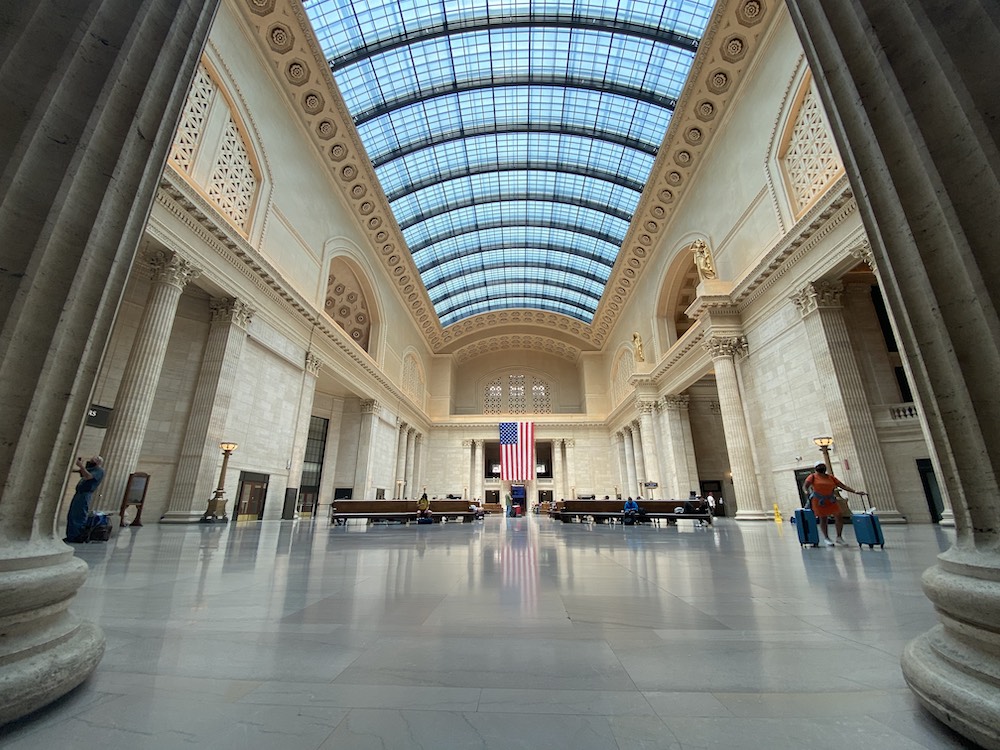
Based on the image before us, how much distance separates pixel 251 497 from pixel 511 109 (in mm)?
19502

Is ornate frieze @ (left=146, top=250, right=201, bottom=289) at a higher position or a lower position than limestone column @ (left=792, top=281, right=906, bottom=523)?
higher

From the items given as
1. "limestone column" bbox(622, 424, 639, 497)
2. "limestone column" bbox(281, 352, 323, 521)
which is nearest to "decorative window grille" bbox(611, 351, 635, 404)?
"limestone column" bbox(622, 424, 639, 497)

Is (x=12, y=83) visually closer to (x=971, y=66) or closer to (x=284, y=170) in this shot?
(x=971, y=66)

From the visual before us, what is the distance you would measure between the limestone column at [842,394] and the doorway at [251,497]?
1615 centimetres

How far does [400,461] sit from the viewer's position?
1101 inches

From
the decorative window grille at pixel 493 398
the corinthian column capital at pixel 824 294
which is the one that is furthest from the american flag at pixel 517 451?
the corinthian column capital at pixel 824 294

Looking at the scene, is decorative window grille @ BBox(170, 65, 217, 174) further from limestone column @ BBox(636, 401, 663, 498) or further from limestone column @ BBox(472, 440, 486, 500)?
limestone column @ BBox(472, 440, 486, 500)

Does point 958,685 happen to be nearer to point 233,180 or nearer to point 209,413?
point 209,413

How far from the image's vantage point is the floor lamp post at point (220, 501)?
11.4 m

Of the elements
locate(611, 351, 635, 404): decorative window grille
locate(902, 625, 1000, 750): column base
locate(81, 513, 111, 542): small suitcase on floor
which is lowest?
locate(902, 625, 1000, 750): column base

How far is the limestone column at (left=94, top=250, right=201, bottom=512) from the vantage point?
9.30 meters

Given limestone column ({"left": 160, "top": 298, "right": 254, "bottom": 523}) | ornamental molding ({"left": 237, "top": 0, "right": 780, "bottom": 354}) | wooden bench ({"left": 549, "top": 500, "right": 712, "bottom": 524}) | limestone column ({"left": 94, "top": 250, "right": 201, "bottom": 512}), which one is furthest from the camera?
wooden bench ({"left": 549, "top": 500, "right": 712, "bottom": 524})

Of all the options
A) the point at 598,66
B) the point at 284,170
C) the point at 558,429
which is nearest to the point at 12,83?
the point at 284,170

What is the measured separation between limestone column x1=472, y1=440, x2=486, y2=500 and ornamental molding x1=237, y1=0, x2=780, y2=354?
45.0 feet
